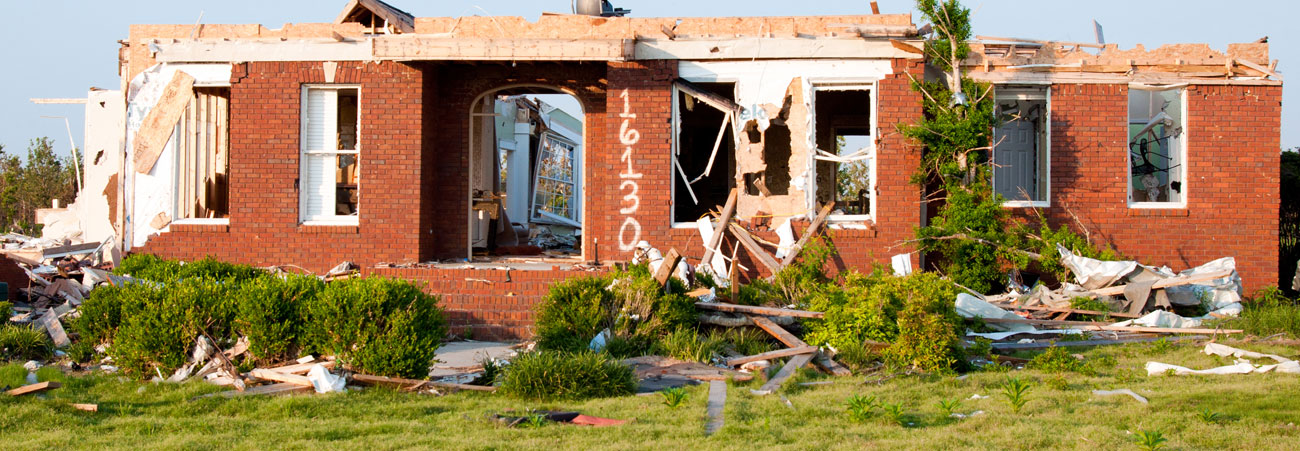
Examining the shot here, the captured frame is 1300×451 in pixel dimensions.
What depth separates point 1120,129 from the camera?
41.8ft

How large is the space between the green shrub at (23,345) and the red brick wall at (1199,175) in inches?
447

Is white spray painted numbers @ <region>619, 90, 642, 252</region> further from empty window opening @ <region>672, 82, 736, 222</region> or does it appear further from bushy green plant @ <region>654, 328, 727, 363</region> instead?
empty window opening @ <region>672, 82, 736, 222</region>

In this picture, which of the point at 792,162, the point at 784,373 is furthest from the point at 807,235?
the point at 784,373

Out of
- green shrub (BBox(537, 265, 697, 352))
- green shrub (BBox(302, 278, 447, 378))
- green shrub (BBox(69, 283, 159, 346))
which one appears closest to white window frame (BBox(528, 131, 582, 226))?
green shrub (BBox(537, 265, 697, 352))

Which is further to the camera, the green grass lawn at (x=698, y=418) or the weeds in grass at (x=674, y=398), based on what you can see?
the weeds in grass at (x=674, y=398)

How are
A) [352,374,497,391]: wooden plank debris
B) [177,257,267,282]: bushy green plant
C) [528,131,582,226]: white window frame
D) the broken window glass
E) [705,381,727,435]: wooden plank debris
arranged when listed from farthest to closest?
the broken window glass, [528,131,582,226]: white window frame, [177,257,267,282]: bushy green plant, [352,374,497,391]: wooden plank debris, [705,381,727,435]: wooden plank debris

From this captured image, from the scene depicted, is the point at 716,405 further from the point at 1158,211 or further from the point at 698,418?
the point at 1158,211

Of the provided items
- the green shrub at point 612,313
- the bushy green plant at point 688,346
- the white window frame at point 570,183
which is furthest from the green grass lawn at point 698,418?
the white window frame at point 570,183

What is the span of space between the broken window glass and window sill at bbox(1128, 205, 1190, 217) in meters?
13.6

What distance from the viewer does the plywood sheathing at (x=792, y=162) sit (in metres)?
12.3

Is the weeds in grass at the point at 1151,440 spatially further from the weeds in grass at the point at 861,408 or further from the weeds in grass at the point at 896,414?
the weeds in grass at the point at 861,408

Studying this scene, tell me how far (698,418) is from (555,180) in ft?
61.2

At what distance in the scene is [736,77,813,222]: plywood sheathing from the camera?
1227 cm

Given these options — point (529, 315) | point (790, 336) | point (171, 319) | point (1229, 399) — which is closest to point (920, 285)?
point (790, 336)
